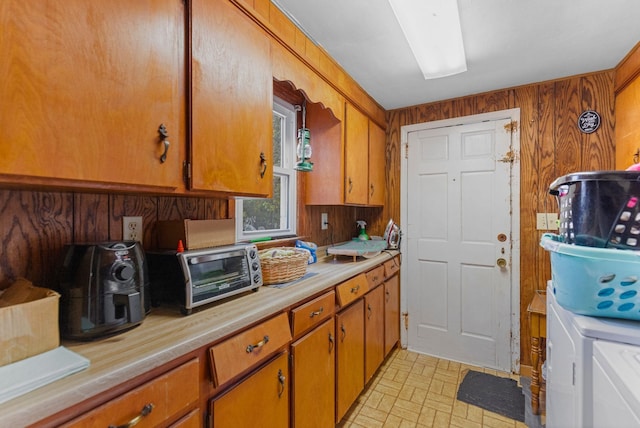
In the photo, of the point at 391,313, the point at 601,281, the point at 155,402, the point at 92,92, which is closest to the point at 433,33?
the point at 601,281

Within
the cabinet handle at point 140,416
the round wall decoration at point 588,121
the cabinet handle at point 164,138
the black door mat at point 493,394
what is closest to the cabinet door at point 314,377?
the cabinet handle at point 140,416

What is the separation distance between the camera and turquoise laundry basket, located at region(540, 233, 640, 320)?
0.88 metres

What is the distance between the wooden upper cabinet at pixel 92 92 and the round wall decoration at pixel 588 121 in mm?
2763

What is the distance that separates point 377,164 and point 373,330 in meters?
1.48

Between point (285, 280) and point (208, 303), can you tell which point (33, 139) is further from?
point (285, 280)

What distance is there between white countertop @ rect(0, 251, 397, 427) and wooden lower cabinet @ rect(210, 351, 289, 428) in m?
0.22

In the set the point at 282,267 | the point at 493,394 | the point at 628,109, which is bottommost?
the point at 493,394

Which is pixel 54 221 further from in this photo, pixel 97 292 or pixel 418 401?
pixel 418 401

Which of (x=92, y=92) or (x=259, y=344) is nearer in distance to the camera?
(x=92, y=92)

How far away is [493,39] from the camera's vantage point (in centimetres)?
179

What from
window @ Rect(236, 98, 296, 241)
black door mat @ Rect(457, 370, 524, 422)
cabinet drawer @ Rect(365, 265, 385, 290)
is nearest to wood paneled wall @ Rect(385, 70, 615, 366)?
black door mat @ Rect(457, 370, 524, 422)

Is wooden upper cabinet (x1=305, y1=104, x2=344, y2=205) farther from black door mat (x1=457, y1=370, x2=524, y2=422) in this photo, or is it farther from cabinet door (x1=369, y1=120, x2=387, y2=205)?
black door mat (x1=457, y1=370, x2=524, y2=422)

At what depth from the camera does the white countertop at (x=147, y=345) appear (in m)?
0.60

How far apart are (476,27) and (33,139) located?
2.03m
